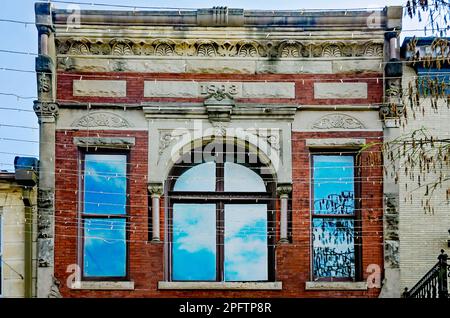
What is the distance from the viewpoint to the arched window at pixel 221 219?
1575 cm

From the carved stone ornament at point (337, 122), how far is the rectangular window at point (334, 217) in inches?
18.0

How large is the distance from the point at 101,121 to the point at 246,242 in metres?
3.03

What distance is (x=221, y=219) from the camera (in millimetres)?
15914

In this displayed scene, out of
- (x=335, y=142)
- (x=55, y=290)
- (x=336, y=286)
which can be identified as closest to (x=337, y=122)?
(x=335, y=142)

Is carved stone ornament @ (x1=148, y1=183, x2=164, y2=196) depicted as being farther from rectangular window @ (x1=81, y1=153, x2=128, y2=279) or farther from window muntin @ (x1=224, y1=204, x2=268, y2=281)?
window muntin @ (x1=224, y1=204, x2=268, y2=281)

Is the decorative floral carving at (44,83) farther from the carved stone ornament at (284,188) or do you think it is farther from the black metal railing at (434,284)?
the black metal railing at (434,284)

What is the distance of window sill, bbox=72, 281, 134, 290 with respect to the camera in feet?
50.0

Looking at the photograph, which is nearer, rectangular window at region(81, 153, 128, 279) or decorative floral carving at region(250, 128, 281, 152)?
rectangular window at region(81, 153, 128, 279)

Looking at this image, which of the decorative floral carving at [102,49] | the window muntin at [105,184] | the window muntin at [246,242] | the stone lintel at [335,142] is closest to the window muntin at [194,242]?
the window muntin at [246,242]

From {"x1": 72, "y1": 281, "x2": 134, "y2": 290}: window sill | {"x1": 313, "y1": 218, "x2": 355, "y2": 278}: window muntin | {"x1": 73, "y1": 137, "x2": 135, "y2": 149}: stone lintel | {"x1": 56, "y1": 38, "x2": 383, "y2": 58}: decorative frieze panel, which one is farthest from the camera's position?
{"x1": 56, "y1": 38, "x2": 383, "y2": 58}: decorative frieze panel

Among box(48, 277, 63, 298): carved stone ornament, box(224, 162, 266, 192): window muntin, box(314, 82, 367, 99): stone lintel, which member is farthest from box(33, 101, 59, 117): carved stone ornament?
box(314, 82, 367, 99): stone lintel

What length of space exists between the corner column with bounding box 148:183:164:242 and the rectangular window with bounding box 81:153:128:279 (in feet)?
1.57

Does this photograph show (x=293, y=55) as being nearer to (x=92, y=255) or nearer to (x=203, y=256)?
(x=203, y=256)

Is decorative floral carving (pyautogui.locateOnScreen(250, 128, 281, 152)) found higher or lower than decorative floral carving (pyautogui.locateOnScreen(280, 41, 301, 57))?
lower
